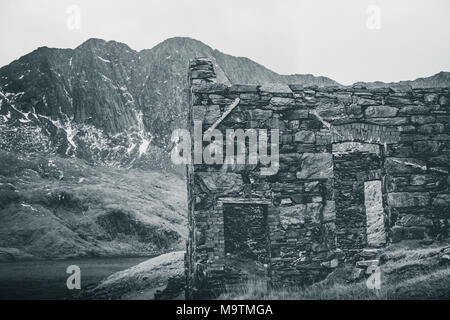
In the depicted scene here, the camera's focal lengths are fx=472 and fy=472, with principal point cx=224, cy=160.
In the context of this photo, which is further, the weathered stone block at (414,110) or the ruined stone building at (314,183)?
the weathered stone block at (414,110)

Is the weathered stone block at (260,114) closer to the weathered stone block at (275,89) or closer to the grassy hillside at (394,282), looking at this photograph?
the weathered stone block at (275,89)

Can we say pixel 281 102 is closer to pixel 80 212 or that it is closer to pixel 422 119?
pixel 422 119

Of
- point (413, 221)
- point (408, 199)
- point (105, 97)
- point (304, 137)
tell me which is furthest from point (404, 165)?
point (105, 97)

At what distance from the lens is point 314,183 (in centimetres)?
972

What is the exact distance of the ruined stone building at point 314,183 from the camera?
9.43m

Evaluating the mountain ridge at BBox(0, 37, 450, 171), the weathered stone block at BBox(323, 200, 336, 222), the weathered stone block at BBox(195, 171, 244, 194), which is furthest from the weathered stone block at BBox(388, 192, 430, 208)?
the mountain ridge at BBox(0, 37, 450, 171)

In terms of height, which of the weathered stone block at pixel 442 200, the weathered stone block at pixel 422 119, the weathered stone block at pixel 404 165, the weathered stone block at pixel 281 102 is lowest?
the weathered stone block at pixel 442 200

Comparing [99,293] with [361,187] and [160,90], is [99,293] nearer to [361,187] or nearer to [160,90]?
[361,187]

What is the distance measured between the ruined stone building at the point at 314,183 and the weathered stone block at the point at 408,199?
0.8 inches

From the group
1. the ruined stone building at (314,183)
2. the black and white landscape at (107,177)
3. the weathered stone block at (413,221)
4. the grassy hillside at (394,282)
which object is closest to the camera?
the grassy hillside at (394,282)

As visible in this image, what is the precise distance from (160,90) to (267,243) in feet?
357

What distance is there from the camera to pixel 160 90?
116 metres

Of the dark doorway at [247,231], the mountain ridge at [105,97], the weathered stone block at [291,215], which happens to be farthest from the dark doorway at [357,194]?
the mountain ridge at [105,97]

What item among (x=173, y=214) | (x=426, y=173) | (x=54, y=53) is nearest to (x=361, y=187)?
(x=426, y=173)
